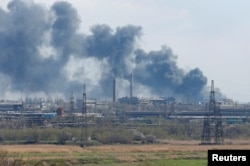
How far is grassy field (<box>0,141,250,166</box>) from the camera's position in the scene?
28.0 m

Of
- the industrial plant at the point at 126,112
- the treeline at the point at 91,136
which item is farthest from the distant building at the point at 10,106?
the treeline at the point at 91,136

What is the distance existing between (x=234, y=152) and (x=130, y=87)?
3786 inches

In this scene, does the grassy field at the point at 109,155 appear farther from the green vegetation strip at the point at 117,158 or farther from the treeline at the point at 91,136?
the treeline at the point at 91,136

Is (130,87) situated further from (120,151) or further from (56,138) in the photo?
(120,151)

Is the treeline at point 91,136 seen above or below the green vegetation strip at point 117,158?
above

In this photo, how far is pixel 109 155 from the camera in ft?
105

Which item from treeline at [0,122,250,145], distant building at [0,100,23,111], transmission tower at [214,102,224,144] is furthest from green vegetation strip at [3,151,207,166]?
distant building at [0,100,23,111]

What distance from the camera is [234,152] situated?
6.20 meters

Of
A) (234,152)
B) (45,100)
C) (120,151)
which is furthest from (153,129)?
(45,100)

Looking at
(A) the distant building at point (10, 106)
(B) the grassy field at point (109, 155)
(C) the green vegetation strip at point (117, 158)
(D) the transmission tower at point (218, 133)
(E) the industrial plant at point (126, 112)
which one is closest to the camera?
(C) the green vegetation strip at point (117, 158)

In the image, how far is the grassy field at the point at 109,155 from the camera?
28047mm

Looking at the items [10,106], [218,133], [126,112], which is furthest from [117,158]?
[10,106]

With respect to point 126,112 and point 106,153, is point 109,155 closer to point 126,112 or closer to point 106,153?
point 106,153

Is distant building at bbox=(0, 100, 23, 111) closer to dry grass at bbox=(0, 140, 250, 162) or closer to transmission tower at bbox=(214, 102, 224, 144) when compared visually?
transmission tower at bbox=(214, 102, 224, 144)
